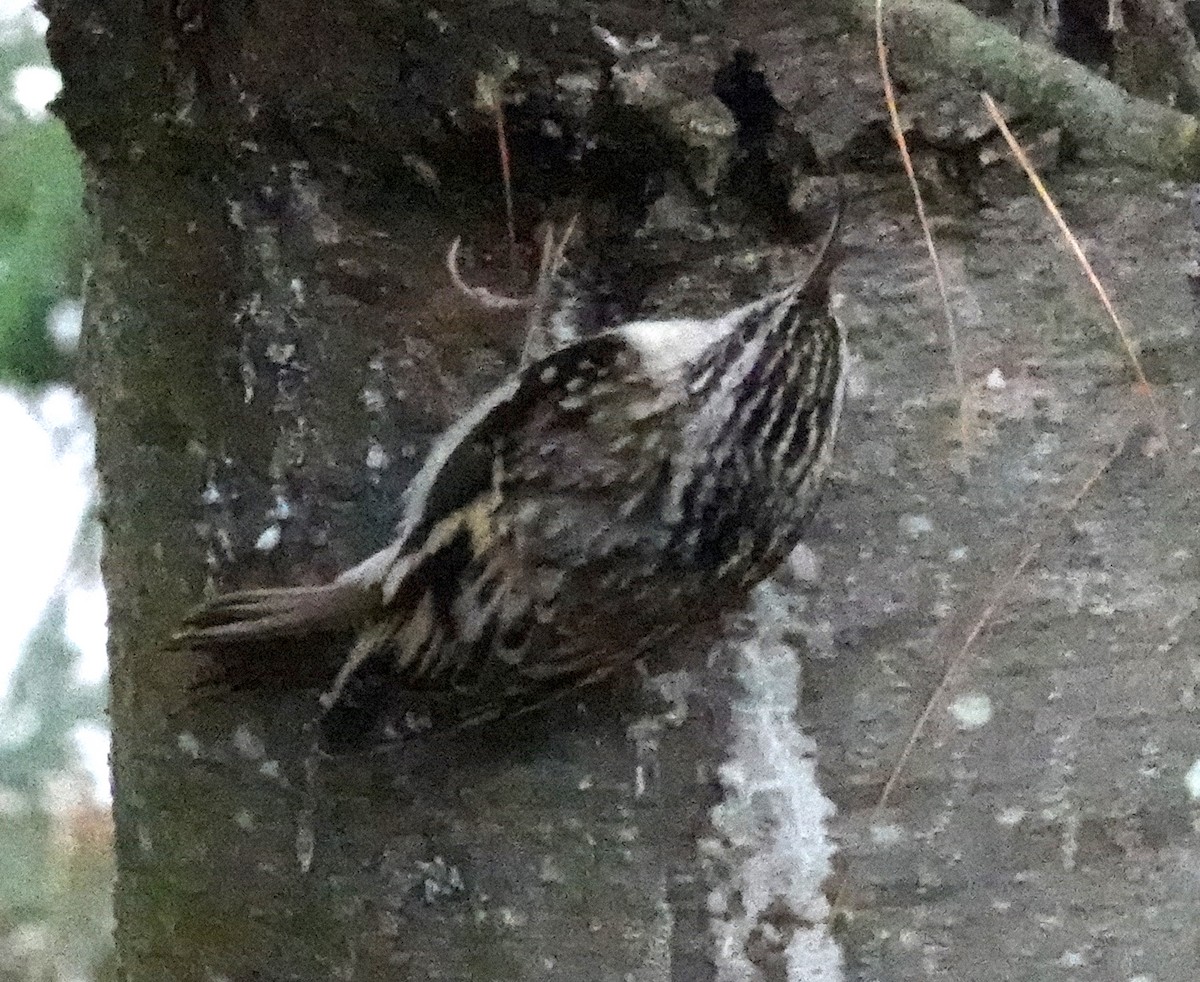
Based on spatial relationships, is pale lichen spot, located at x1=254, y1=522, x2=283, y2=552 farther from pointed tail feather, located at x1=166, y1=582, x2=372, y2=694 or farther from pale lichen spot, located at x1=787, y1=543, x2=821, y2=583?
pale lichen spot, located at x1=787, y1=543, x2=821, y2=583

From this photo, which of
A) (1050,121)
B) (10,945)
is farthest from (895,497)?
(10,945)

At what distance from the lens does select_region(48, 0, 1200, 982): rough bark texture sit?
2.02ft

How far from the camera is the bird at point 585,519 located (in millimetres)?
613

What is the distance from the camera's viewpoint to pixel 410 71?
1.96 ft

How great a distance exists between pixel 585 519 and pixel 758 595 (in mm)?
88

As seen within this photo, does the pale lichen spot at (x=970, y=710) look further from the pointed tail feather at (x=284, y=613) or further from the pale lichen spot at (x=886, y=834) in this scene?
the pointed tail feather at (x=284, y=613)

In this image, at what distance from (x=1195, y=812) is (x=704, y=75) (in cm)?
44

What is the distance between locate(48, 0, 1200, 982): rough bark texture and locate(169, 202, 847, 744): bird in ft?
0.06

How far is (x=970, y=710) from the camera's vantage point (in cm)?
65

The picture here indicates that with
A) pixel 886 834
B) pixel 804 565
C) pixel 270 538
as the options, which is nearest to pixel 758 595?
pixel 804 565

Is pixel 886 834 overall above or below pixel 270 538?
below

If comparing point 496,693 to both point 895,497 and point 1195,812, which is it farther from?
point 1195,812

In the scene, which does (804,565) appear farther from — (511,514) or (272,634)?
(272,634)

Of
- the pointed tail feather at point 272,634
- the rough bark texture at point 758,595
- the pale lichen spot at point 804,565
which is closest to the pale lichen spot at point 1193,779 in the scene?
the rough bark texture at point 758,595
